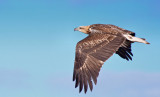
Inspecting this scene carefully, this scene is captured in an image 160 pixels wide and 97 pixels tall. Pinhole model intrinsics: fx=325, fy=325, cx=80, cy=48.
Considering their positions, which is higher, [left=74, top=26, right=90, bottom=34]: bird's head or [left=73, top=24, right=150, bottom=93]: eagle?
[left=74, top=26, right=90, bottom=34]: bird's head

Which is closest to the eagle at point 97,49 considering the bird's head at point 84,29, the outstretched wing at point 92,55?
the outstretched wing at point 92,55

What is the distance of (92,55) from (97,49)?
427 mm

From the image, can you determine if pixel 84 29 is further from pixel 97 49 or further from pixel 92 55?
pixel 92 55

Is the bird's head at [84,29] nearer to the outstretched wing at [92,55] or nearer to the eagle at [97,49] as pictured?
the eagle at [97,49]

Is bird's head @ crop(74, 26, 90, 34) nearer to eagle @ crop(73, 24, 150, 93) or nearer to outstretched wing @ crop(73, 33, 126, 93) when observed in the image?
eagle @ crop(73, 24, 150, 93)

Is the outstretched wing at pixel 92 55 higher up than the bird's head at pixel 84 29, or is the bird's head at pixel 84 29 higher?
the bird's head at pixel 84 29

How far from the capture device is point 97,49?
40.5 feet

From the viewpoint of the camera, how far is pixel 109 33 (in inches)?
532

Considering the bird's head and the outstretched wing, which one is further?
the bird's head

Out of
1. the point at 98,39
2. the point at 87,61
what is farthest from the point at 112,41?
the point at 87,61

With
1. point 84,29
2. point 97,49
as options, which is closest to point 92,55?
point 97,49

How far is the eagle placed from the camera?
11.4 metres

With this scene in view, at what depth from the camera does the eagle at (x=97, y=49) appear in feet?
37.3

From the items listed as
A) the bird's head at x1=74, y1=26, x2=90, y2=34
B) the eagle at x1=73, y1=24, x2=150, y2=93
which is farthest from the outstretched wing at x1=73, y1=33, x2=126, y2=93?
the bird's head at x1=74, y1=26, x2=90, y2=34
